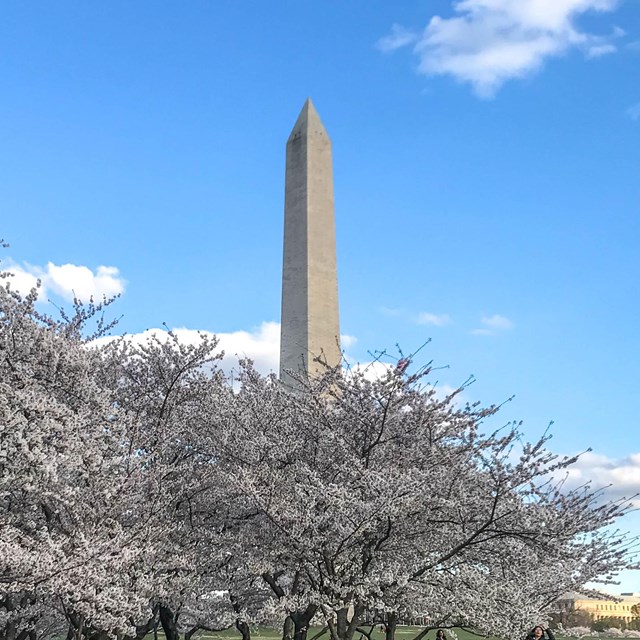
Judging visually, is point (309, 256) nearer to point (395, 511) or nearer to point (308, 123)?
point (308, 123)

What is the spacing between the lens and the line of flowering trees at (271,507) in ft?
30.6

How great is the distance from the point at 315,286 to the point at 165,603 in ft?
42.8

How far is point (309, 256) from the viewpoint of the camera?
23531 millimetres

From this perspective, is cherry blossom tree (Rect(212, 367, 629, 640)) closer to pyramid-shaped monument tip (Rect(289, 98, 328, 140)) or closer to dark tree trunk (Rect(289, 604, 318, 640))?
dark tree trunk (Rect(289, 604, 318, 640))

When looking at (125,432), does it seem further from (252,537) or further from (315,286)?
A: (315,286)

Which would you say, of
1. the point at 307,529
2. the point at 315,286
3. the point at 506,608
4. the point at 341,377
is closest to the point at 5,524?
the point at 307,529

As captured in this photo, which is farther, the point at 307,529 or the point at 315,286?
the point at 315,286

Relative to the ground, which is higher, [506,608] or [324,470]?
[324,470]

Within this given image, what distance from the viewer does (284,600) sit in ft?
32.0

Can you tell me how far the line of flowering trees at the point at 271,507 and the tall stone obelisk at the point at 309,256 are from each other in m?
10.3

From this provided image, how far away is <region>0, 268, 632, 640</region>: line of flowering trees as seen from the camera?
9.32 meters

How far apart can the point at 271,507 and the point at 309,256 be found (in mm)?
14418

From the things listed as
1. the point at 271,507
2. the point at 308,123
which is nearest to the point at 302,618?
the point at 271,507

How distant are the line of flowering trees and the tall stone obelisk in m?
10.3
